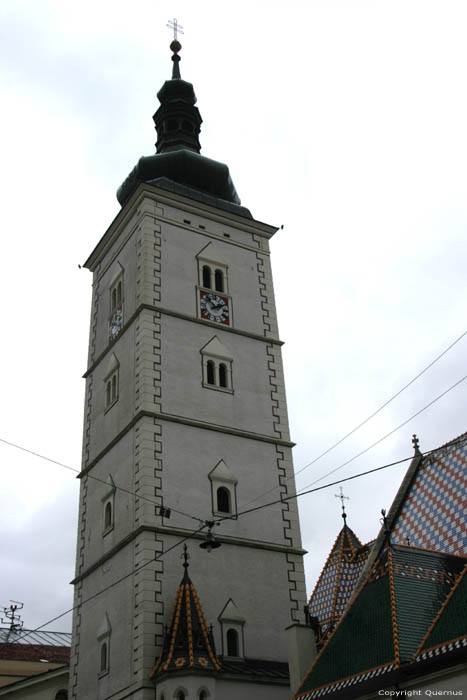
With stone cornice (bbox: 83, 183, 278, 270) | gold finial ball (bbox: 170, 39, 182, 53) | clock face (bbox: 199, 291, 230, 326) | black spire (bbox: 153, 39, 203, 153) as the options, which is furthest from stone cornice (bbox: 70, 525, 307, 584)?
gold finial ball (bbox: 170, 39, 182, 53)

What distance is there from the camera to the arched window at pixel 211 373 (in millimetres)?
27938

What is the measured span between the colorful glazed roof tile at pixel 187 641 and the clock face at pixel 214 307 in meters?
9.76

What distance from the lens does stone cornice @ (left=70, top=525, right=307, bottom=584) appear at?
23.8 m

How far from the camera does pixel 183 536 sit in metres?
24.0

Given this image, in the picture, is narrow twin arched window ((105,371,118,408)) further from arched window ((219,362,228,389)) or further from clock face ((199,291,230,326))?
clock face ((199,291,230,326))

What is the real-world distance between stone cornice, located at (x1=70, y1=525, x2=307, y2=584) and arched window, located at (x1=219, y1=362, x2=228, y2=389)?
520cm

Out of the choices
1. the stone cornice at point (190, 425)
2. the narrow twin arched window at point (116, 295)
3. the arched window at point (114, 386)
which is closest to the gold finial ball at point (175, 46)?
the narrow twin arched window at point (116, 295)

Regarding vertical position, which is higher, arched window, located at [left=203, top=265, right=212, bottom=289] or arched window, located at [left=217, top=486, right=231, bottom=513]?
arched window, located at [left=203, top=265, right=212, bottom=289]

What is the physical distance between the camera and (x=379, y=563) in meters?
20.7

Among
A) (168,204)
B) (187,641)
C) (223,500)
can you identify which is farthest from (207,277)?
(187,641)

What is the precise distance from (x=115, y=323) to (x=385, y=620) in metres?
15.3

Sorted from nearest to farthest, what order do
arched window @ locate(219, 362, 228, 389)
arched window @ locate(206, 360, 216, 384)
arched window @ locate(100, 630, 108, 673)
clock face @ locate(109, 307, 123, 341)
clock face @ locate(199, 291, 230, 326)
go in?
arched window @ locate(100, 630, 108, 673)
arched window @ locate(206, 360, 216, 384)
arched window @ locate(219, 362, 228, 389)
clock face @ locate(199, 291, 230, 326)
clock face @ locate(109, 307, 123, 341)

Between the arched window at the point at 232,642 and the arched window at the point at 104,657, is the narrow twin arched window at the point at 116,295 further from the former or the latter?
the arched window at the point at 232,642

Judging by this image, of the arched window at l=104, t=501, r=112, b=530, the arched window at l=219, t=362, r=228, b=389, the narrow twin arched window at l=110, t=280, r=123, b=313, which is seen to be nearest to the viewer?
the arched window at l=104, t=501, r=112, b=530
